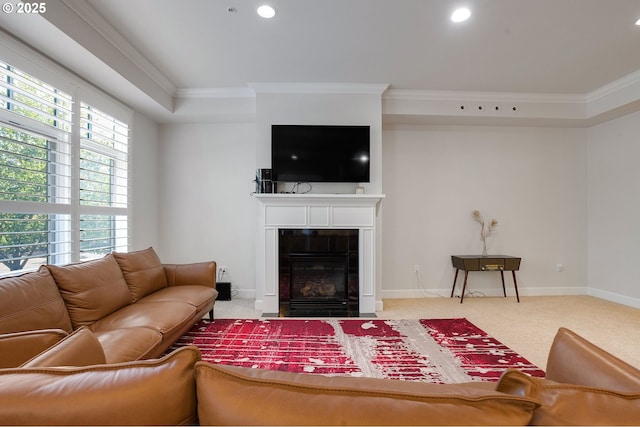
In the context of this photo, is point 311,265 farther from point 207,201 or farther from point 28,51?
point 28,51

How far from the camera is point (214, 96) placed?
152 inches

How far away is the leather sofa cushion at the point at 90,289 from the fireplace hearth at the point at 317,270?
5.57 ft

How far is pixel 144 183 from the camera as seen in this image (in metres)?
3.93

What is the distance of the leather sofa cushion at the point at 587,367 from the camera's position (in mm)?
733

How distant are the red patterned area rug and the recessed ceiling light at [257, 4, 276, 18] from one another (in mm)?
2871

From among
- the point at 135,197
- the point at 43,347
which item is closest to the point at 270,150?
the point at 135,197

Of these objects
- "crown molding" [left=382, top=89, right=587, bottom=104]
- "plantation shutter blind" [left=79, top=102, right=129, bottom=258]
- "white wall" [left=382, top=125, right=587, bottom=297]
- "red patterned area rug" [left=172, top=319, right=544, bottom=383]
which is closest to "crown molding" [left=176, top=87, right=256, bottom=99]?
"plantation shutter blind" [left=79, top=102, right=129, bottom=258]

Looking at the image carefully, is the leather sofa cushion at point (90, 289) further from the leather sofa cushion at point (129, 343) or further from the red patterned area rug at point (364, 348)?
the red patterned area rug at point (364, 348)

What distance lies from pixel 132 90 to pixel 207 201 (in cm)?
165

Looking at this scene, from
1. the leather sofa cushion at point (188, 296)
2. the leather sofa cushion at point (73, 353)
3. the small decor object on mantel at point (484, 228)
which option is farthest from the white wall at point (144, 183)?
the small decor object on mantel at point (484, 228)

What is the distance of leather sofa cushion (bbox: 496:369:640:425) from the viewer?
21.9 inches

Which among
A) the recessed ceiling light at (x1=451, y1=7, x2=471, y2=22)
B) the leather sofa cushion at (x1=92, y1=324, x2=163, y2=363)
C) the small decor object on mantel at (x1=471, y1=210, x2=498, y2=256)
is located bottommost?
the leather sofa cushion at (x1=92, y1=324, x2=163, y2=363)

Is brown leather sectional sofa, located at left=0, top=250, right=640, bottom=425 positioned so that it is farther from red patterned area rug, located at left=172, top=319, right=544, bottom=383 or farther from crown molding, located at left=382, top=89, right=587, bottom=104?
crown molding, located at left=382, top=89, right=587, bottom=104

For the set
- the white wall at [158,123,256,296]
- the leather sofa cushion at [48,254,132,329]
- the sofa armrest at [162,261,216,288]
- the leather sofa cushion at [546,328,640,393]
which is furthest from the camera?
the white wall at [158,123,256,296]
